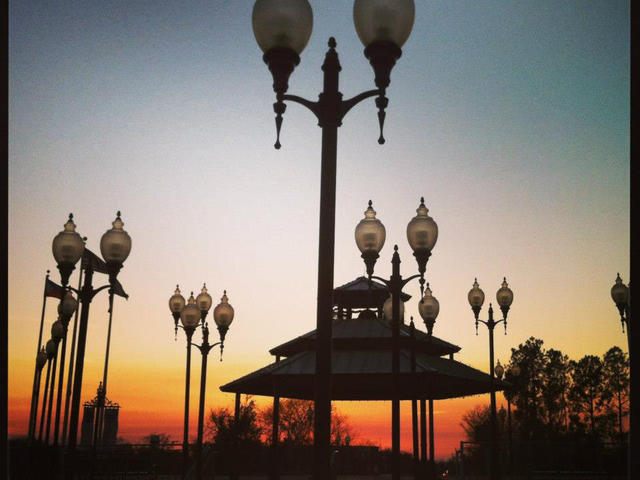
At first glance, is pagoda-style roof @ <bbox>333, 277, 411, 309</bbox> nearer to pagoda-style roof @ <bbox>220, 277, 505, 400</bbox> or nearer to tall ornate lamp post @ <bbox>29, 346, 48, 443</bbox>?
pagoda-style roof @ <bbox>220, 277, 505, 400</bbox>

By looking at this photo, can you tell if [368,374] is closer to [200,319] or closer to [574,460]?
[200,319]

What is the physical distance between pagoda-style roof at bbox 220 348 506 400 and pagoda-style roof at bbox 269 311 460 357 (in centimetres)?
52

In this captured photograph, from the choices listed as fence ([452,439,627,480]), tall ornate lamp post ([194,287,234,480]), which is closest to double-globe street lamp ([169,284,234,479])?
Answer: tall ornate lamp post ([194,287,234,480])

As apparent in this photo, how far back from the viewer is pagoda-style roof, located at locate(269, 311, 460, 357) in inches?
909

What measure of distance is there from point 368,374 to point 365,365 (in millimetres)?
778

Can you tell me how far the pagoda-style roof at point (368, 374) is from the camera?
2031cm

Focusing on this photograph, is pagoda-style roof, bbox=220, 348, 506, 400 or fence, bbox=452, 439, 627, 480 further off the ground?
pagoda-style roof, bbox=220, 348, 506, 400

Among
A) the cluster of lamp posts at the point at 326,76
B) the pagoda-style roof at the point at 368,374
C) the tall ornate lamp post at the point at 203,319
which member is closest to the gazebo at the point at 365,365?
the pagoda-style roof at the point at 368,374

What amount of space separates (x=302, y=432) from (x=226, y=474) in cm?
5079

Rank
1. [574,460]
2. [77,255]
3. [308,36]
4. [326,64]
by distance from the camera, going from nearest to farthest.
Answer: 1. [308,36]
2. [326,64]
3. [77,255]
4. [574,460]

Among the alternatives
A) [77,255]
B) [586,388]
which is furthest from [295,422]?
[77,255]

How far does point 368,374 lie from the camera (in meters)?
20.4

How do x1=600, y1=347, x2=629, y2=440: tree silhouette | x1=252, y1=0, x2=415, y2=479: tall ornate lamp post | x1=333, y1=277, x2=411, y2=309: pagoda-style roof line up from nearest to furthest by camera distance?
x1=252, y1=0, x2=415, y2=479: tall ornate lamp post
x1=333, y1=277, x2=411, y2=309: pagoda-style roof
x1=600, y1=347, x2=629, y2=440: tree silhouette

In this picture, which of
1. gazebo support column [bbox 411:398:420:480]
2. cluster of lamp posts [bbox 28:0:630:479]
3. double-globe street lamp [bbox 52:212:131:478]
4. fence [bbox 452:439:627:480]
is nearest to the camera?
cluster of lamp posts [bbox 28:0:630:479]
